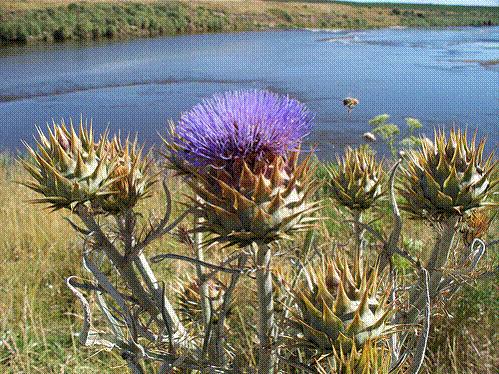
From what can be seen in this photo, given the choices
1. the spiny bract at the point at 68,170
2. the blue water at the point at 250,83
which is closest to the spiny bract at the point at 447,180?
the spiny bract at the point at 68,170

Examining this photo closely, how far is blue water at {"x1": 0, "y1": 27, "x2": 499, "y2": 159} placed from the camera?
13.9m

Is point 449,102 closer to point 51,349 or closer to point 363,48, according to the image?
point 51,349

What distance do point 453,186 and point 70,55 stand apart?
26525 millimetres

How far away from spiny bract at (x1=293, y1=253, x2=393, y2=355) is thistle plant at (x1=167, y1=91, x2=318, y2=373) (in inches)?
7.2

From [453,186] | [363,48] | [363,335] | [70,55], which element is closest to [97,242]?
[363,335]

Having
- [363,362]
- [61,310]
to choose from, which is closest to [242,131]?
[363,362]

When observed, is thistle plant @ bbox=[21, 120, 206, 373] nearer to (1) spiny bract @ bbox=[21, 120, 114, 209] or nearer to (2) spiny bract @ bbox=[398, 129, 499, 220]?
(1) spiny bract @ bbox=[21, 120, 114, 209]

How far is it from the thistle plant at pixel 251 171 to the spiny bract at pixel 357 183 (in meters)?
0.62

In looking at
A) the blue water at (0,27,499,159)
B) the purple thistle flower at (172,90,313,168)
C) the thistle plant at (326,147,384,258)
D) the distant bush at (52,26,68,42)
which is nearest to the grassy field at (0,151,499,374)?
the thistle plant at (326,147,384,258)

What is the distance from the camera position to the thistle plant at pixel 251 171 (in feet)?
6.13

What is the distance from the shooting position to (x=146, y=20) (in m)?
40.7

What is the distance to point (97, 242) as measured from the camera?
218cm

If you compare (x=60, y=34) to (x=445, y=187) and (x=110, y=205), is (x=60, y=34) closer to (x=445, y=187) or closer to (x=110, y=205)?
(x=110, y=205)

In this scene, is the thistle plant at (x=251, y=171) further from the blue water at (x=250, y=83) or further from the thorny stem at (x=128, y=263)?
the blue water at (x=250, y=83)
